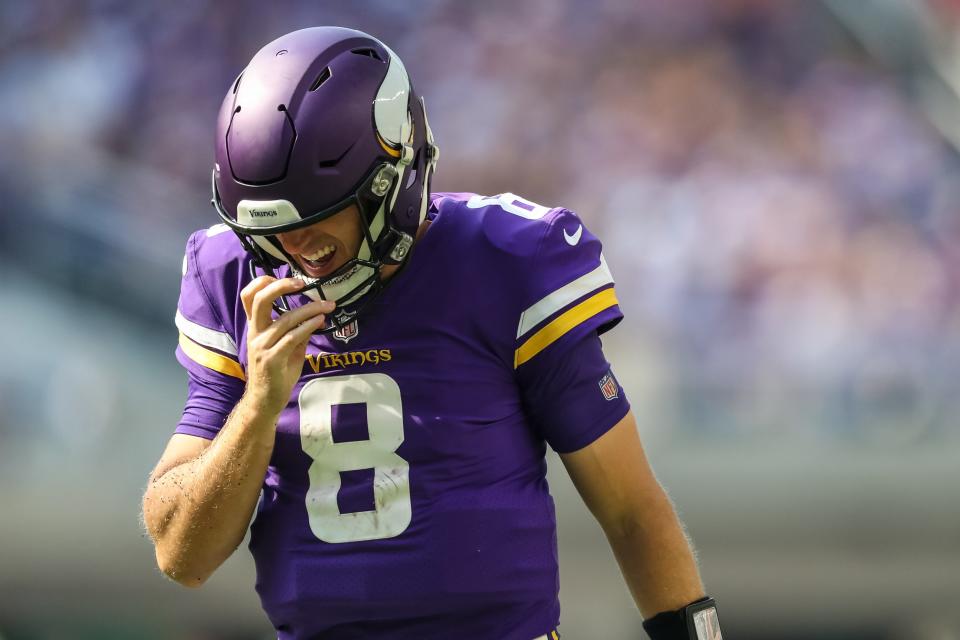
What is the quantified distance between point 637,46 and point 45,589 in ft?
12.4

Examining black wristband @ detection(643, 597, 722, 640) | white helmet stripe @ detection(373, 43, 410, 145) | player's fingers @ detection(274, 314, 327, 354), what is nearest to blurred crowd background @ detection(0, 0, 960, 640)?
black wristband @ detection(643, 597, 722, 640)

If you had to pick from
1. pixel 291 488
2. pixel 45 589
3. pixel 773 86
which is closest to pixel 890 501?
pixel 773 86

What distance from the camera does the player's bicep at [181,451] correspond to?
1893mm

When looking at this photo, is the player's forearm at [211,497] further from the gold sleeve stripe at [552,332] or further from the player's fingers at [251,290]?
the gold sleeve stripe at [552,332]

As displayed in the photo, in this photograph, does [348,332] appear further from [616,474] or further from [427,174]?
[616,474]

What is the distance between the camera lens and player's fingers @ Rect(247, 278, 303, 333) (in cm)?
170

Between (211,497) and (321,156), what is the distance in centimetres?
49

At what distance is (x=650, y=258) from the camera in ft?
19.3

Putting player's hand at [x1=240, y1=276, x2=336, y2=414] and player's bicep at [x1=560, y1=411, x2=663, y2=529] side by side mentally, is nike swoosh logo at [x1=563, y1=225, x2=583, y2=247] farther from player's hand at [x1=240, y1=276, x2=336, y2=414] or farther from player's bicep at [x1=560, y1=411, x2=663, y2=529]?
player's hand at [x1=240, y1=276, x2=336, y2=414]

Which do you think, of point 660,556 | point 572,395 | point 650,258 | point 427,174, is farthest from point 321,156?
point 650,258

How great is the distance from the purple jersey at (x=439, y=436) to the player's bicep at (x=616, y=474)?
0.03 meters

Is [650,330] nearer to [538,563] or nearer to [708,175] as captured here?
[708,175]

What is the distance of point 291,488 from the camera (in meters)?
1.84

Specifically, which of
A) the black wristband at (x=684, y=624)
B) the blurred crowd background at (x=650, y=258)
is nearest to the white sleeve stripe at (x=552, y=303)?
the black wristband at (x=684, y=624)
